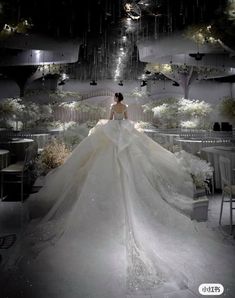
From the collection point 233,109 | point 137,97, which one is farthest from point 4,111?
point 137,97

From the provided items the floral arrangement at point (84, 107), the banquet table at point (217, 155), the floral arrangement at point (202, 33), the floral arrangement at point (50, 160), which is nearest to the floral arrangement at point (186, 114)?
the floral arrangement at point (202, 33)

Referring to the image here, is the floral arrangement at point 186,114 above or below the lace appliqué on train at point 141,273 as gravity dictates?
above

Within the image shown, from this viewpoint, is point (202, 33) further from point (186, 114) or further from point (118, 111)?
point (118, 111)

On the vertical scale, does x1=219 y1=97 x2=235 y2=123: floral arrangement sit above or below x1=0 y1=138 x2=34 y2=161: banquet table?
above

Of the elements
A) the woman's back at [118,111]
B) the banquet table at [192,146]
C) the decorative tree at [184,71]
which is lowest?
the banquet table at [192,146]

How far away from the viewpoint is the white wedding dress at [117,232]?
2766mm

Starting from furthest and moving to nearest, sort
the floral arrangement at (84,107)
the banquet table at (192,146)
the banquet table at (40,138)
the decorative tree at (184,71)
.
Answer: the floral arrangement at (84,107)
the decorative tree at (184,71)
the banquet table at (40,138)
the banquet table at (192,146)

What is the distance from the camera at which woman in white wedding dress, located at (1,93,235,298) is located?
2764 millimetres

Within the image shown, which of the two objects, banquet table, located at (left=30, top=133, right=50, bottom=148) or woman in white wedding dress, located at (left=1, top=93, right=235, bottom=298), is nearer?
woman in white wedding dress, located at (left=1, top=93, right=235, bottom=298)

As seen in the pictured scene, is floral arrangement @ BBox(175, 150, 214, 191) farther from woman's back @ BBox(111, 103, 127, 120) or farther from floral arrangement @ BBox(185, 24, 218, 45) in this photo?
floral arrangement @ BBox(185, 24, 218, 45)

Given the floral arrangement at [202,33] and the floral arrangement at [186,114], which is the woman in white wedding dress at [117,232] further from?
the floral arrangement at [186,114]

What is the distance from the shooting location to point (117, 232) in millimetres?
3525

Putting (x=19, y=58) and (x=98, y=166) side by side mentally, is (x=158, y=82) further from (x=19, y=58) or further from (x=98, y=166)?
(x=98, y=166)

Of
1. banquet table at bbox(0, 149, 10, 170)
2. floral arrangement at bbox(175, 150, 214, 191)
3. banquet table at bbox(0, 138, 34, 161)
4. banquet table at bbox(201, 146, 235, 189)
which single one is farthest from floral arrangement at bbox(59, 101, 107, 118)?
floral arrangement at bbox(175, 150, 214, 191)
